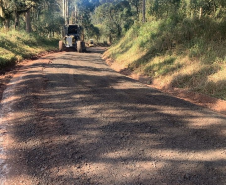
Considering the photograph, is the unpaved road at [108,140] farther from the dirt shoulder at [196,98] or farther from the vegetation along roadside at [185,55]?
the vegetation along roadside at [185,55]

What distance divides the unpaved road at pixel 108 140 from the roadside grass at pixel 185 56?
176cm

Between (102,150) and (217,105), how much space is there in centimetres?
416

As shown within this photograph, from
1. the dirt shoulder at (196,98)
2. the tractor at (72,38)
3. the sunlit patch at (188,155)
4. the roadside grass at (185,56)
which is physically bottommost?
the sunlit patch at (188,155)

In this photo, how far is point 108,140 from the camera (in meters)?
4.29

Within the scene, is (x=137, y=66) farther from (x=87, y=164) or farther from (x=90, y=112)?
(x=87, y=164)

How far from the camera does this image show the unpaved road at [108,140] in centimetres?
329

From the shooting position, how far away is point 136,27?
19609mm

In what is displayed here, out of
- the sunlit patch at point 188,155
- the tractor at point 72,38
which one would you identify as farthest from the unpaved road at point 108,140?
the tractor at point 72,38

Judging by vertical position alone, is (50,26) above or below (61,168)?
above

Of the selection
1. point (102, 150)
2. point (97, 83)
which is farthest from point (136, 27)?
point (102, 150)

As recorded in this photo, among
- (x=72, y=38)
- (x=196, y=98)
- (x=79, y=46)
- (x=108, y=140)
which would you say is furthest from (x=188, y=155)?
(x=72, y=38)

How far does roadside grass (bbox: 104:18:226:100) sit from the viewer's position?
8211 millimetres

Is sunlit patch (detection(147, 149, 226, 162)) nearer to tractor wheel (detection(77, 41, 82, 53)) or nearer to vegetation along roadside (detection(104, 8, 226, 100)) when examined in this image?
vegetation along roadside (detection(104, 8, 226, 100))

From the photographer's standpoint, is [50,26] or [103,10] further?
[103,10]
